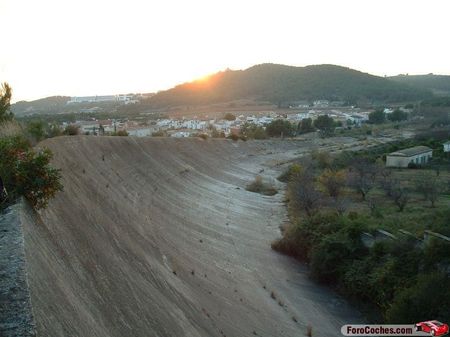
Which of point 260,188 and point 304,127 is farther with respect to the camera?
point 304,127

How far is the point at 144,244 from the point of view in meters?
17.1

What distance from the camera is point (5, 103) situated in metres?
21.7

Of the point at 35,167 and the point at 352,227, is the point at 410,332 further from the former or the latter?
the point at 35,167

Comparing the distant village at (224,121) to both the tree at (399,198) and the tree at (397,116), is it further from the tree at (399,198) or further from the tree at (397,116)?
the tree at (399,198)

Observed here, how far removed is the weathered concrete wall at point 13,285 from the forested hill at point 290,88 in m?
154

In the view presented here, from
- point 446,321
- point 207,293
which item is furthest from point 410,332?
point 207,293

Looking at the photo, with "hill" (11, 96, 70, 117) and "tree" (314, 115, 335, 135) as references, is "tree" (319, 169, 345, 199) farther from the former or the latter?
"hill" (11, 96, 70, 117)

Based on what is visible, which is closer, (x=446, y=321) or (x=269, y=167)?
(x=446, y=321)

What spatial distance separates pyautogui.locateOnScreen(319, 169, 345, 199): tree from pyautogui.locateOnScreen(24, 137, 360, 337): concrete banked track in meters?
4.75

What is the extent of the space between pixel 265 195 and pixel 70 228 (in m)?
29.3

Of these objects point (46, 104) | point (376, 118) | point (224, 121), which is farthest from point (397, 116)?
point (46, 104)

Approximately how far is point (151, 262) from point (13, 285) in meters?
8.73

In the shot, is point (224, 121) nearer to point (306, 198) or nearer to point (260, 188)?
point (260, 188)

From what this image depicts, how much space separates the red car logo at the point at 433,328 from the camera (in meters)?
12.9
